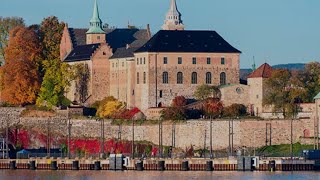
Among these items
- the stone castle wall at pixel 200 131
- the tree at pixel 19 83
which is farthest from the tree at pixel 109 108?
the tree at pixel 19 83

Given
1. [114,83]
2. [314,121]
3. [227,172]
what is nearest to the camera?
[227,172]

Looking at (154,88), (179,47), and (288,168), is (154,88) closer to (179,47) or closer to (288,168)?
(179,47)

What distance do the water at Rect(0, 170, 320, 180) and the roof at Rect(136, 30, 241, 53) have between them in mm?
22561

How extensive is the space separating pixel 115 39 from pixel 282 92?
22413 mm

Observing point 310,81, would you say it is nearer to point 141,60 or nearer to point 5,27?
point 141,60

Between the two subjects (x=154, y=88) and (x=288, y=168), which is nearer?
(x=288, y=168)

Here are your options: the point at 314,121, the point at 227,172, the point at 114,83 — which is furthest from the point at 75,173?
the point at 114,83

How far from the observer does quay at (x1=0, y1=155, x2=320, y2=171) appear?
385 feet

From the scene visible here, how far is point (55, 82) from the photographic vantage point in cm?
14825

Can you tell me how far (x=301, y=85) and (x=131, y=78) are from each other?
42.9 feet

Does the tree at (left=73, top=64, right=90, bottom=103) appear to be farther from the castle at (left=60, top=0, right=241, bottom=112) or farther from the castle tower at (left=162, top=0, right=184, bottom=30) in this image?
the castle tower at (left=162, top=0, right=184, bottom=30)

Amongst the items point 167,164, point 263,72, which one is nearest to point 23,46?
point 263,72

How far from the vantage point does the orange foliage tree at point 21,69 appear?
148 metres

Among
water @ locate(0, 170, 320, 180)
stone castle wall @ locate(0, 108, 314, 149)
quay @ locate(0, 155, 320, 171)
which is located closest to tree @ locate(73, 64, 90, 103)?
stone castle wall @ locate(0, 108, 314, 149)
